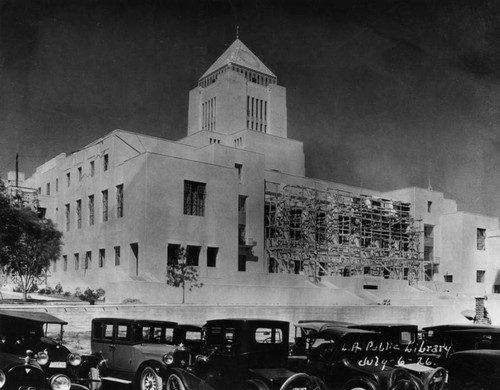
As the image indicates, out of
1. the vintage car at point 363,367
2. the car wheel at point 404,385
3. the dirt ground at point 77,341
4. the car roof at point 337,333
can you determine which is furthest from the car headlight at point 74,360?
the dirt ground at point 77,341

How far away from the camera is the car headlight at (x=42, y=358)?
400 inches

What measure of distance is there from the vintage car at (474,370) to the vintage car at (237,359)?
9.56 ft

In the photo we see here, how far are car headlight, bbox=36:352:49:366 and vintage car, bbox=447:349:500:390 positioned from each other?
741 cm

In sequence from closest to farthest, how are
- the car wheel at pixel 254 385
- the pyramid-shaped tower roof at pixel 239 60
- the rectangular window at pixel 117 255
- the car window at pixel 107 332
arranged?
the car wheel at pixel 254 385, the car window at pixel 107 332, the rectangular window at pixel 117 255, the pyramid-shaped tower roof at pixel 239 60

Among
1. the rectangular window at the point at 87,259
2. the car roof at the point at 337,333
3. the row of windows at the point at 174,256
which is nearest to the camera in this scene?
the car roof at the point at 337,333

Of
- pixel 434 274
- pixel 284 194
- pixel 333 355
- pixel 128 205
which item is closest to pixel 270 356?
pixel 333 355

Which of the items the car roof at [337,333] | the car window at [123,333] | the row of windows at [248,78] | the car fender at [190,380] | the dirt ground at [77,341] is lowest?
the dirt ground at [77,341]

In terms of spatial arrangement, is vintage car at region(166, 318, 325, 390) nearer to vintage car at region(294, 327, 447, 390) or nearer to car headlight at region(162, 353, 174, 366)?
car headlight at region(162, 353, 174, 366)

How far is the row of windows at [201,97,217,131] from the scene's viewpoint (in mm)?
62250

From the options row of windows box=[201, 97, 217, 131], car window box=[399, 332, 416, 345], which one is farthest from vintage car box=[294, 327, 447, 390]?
row of windows box=[201, 97, 217, 131]

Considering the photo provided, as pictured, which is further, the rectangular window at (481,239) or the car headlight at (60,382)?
the rectangular window at (481,239)

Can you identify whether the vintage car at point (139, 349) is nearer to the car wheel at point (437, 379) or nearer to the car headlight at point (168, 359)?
the car headlight at point (168, 359)

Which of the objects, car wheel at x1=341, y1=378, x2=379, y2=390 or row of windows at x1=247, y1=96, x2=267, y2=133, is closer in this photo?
car wheel at x1=341, y1=378, x2=379, y2=390

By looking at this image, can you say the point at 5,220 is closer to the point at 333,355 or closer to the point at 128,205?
the point at 128,205
